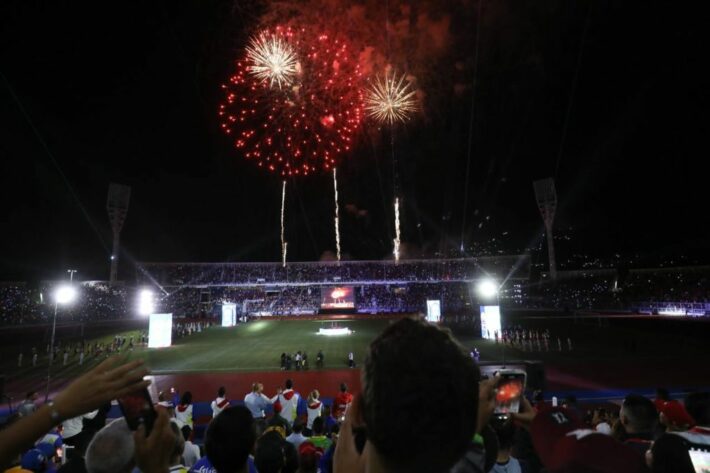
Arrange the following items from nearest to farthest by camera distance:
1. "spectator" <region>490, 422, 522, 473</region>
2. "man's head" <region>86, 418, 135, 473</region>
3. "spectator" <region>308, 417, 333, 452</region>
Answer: "man's head" <region>86, 418, 135, 473</region>, "spectator" <region>490, 422, 522, 473</region>, "spectator" <region>308, 417, 333, 452</region>

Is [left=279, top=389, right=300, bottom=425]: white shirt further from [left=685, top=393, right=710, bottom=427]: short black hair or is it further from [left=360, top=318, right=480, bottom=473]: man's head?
[left=360, top=318, right=480, bottom=473]: man's head

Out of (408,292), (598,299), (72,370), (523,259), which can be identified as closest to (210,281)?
(408,292)

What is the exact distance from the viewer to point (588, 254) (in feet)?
226

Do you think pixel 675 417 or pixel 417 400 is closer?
pixel 417 400

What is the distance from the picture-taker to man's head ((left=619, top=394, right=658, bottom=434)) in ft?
12.8

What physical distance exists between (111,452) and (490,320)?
2956 cm

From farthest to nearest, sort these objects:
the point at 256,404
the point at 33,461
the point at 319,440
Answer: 1. the point at 256,404
2. the point at 319,440
3. the point at 33,461

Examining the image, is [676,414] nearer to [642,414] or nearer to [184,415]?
[642,414]

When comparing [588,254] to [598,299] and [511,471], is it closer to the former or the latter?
[598,299]

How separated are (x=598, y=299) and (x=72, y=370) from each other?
50.3m

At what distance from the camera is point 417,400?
4.06 feet

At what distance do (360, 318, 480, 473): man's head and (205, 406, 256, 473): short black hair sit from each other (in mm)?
1773

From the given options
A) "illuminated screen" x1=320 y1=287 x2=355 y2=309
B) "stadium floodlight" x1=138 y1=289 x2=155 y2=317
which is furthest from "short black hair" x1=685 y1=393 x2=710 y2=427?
"stadium floodlight" x1=138 y1=289 x2=155 y2=317

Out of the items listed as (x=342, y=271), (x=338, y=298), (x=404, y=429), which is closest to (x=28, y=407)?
(x=404, y=429)
